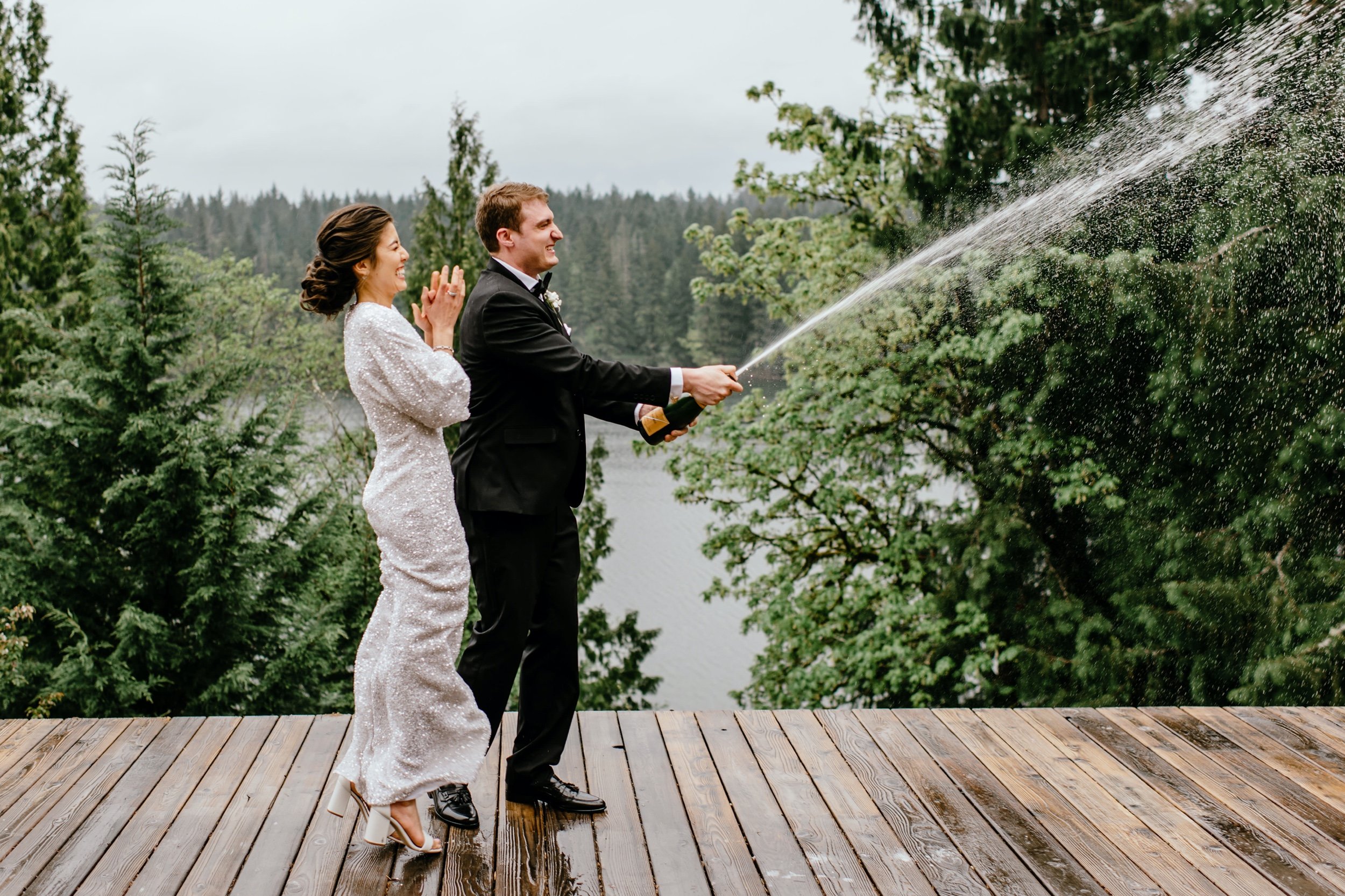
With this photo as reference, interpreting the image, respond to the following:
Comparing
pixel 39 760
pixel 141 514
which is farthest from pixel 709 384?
pixel 141 514

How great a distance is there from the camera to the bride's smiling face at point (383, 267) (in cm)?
234

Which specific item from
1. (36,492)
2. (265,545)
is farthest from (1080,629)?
(36,492)

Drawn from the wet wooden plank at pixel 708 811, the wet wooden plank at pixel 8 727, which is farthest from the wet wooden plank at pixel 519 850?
the wet wooden plank at pixel 8 727

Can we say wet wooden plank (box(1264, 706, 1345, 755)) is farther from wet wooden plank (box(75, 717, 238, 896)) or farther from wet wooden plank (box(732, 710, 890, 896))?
wet wooden plank (box(75, 717, 238, 896))

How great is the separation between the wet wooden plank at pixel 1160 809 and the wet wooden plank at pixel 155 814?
232cm

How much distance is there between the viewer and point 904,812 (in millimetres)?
2674

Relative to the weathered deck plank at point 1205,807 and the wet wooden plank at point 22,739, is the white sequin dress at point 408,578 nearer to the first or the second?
the wet wooden plank at point 22,739

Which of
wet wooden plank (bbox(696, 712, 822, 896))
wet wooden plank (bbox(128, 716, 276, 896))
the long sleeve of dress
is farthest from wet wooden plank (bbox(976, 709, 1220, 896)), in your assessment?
wet wooden plank (bbox(128, 716, 276, 896))

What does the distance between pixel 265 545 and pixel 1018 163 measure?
490 cm

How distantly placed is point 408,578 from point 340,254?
0.71 meters

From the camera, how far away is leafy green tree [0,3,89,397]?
29.4ft

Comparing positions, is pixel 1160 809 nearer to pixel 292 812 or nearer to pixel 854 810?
pixel 854 810

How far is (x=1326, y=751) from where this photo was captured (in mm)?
3172

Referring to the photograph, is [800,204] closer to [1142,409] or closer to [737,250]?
[737,250]
